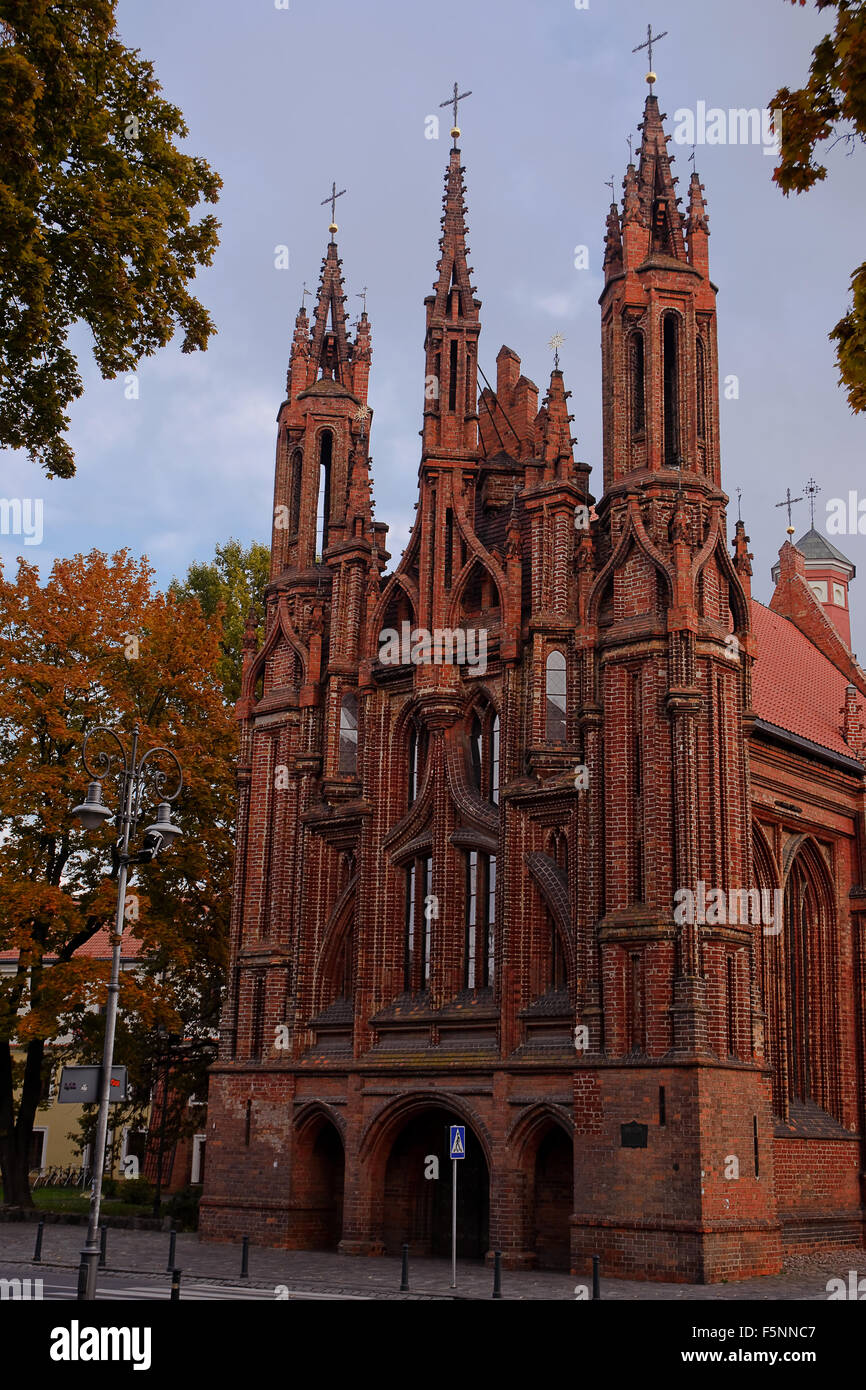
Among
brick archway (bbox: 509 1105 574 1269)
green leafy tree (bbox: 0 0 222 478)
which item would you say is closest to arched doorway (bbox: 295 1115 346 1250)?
brick archway (bbox: 509 1105 574 1269)

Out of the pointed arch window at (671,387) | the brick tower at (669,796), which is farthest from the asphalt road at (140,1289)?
the pointed arch window at (671,387)

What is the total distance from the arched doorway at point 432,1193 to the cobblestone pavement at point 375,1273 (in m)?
0.78

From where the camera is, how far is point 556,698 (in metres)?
26.3

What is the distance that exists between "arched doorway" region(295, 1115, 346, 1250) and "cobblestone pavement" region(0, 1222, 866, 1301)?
0.77 metres

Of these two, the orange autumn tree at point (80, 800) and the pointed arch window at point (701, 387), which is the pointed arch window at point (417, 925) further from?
the pointed arch window at point (701, 387)

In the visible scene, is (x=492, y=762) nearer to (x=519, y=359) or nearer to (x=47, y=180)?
(x=519, y=359)

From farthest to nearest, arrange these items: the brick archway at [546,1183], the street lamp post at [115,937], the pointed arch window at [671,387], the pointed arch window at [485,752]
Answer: the pointed arch window at [485,752] → the pointed arch window at [671,387] → the brick archway at [546,1183] → the street lamp post at [115,937]

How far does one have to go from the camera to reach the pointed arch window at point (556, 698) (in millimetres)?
26094

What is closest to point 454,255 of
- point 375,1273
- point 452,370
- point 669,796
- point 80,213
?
point 452,370

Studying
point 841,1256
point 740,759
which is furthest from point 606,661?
point 841,1256

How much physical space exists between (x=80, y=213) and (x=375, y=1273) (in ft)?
53.8

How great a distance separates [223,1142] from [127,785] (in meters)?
13.1

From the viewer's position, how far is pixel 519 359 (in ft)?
105

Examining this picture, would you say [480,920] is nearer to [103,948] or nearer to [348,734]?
[348,734]
